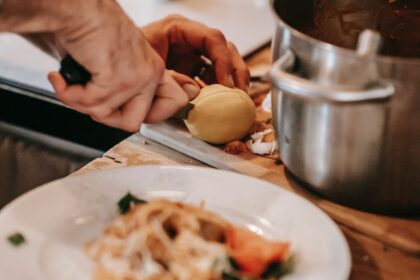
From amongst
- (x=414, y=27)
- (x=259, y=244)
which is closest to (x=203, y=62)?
(x=414, y=27)

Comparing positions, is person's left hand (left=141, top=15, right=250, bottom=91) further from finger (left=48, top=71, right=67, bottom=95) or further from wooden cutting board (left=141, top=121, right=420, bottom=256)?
finger (left=48, top=71, right=67, bottom=95)

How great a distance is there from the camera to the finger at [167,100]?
0.82 m

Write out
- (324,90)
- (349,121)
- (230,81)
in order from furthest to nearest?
(230,81), (349,121), (324,90)

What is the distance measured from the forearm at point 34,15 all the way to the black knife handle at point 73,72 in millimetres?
45

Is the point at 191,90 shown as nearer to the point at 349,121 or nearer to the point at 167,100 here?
the point at 167,100

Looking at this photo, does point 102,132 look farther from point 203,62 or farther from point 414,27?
point 414,27

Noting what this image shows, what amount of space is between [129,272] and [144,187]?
0.14m

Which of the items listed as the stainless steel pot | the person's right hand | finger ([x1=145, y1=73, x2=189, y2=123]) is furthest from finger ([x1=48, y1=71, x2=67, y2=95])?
the stainless steel pot

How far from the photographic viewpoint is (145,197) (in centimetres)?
74

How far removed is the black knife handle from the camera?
733mm

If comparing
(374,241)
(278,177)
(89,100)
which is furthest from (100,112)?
(374,241)

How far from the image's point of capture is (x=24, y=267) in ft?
2.06

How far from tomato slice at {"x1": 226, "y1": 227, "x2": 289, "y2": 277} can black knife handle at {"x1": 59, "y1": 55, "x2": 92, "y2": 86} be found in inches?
9.1

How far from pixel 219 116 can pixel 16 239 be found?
34 cm
